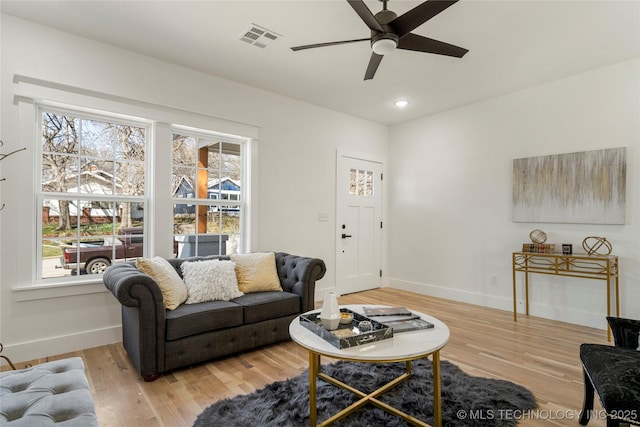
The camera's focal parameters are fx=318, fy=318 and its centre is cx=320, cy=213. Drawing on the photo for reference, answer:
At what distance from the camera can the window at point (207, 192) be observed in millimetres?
3426

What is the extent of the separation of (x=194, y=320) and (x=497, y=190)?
12.6 ft

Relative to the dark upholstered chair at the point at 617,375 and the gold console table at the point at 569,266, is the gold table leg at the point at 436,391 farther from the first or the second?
the gold console table at the point at 569,266

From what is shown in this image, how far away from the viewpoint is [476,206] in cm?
433

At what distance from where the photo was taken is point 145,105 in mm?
3090

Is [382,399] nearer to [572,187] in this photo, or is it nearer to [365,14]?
[365,14]

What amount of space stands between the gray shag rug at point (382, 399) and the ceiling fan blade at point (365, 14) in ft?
7.54

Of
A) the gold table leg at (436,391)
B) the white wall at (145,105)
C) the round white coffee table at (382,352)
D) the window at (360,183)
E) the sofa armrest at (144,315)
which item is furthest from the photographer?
the window at (360,183)

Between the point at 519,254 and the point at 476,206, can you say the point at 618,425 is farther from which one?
the point at 476,206

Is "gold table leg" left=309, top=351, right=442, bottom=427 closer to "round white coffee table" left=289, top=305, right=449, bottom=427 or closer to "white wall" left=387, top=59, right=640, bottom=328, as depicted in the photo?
"round white coffee table" left=289, top=305, right=449, bottom=427

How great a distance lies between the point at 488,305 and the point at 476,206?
4.28ft

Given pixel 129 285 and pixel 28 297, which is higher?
pixel 129 285

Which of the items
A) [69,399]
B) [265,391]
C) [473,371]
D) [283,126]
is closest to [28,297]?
[69,399]

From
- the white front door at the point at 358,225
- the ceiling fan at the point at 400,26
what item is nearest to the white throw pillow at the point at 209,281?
the white front door at the point at 358,225

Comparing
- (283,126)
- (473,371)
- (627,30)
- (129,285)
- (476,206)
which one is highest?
(627,30)
